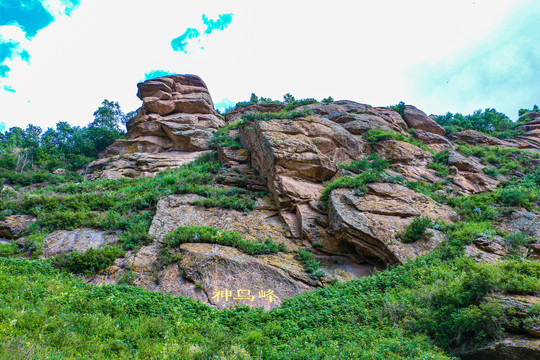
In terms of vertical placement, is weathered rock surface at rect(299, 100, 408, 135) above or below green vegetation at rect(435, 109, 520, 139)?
below

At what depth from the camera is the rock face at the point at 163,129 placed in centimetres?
2431

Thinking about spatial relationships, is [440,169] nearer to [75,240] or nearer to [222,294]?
[222,294]

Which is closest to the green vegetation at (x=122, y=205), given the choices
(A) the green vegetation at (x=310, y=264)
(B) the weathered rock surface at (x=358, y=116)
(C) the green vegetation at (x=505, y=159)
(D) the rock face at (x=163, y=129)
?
(A) the green vegetation at (x=310, y=264)

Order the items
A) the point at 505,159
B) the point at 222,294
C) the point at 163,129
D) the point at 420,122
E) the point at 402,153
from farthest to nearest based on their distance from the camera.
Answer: the point at 420,122, the point at 163,129, the point at 505,159, the point at 402,153, the point at 222,294

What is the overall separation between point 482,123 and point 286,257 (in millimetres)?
37470

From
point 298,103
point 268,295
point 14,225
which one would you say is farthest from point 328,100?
point 14,225

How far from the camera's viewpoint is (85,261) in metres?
9.70

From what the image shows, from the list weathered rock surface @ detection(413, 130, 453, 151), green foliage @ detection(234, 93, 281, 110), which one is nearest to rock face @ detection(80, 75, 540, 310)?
weathered rock surface @ detection(413, 130, 453, 151)

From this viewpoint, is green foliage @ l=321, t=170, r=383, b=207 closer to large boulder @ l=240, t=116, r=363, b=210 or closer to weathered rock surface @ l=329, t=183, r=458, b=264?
weathered rock surface @ l=329, t=183, r=458, b=264

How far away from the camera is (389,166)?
18.7 metres

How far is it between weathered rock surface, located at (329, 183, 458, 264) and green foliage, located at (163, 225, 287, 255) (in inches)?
121

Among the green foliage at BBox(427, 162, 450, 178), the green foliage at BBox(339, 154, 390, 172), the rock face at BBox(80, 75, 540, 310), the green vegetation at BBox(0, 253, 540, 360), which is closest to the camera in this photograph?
the green vegetation at BBox(0, 253, 540, 360)

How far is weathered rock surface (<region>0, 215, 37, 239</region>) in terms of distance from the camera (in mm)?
11562

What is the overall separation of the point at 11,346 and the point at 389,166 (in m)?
19.5
